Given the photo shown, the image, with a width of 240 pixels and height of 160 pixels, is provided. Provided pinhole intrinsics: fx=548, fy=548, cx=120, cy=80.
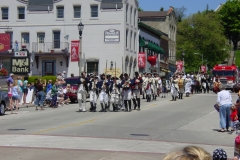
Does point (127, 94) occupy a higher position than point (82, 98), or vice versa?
point (127, 94)

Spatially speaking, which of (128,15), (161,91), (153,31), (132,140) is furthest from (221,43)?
(132,140)

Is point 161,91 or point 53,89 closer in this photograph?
point 53,89

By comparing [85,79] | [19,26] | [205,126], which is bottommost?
[205,126]

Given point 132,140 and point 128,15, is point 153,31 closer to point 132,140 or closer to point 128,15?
point 128,15

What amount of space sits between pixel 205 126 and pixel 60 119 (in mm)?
6321

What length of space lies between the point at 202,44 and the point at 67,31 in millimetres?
35789

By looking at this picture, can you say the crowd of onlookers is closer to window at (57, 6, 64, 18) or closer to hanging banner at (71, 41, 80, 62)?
hanging banner at (71, 41, 80, 62)

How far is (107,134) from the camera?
18656mm

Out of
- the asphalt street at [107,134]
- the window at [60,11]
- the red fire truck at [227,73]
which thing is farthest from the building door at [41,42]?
the asphalt street at [107,134]

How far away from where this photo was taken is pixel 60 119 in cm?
2416

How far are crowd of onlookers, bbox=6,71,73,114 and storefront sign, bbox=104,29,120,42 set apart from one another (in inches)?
832

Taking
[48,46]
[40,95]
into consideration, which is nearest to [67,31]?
[48,46]

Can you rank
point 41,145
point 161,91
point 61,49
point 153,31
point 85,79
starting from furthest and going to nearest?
point 153,31 < point 61,49 < point 161,91 < point 85,79 < point 41,145

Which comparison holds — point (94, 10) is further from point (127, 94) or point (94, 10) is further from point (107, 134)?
point (107, 134)
